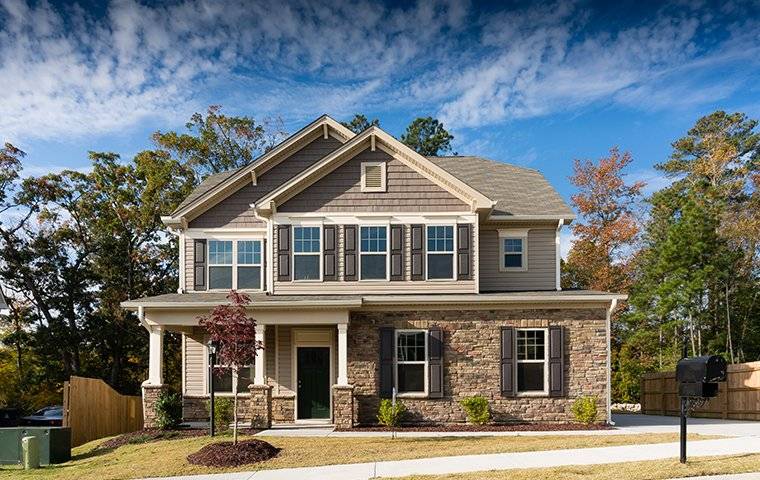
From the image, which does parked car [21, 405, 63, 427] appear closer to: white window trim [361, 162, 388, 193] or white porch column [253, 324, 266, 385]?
Answer: white porch column [253, 324, 266, 385]

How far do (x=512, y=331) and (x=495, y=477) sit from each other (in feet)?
26.3

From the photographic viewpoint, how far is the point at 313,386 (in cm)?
2008

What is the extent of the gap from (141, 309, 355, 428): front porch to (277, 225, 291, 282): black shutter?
1.55 meters

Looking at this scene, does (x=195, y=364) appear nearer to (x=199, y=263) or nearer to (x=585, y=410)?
(x=199, y=263)

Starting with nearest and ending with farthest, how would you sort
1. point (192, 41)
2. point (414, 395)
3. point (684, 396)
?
point (684, 396)
point (192, 41)
point (414, 395)

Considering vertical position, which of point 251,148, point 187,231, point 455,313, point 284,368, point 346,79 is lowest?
point 284,368

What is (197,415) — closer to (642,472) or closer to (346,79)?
(346,79)

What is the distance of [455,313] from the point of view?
18922 mm

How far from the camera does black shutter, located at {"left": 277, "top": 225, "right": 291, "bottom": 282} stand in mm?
19891

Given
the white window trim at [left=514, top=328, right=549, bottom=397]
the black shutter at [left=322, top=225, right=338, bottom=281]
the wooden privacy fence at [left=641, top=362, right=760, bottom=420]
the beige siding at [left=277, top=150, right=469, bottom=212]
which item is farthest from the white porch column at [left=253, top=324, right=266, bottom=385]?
the wooden privacy fence at [left=641, top=362, right=760, bottom=420]

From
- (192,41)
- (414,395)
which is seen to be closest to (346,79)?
(192,41)

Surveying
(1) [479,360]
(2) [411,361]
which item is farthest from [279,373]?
(1) [479,360]

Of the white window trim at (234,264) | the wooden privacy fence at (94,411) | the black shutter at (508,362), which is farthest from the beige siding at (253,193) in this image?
the black shutter at (508,362)

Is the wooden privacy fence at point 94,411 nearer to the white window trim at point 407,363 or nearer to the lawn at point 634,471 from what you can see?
the white window trim at point 407,363
